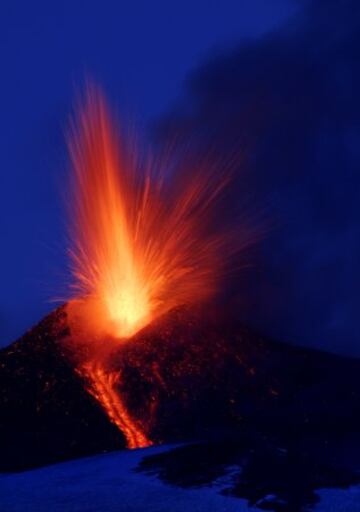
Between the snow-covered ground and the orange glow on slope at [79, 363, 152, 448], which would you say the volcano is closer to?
the orange glow on slope at [79, 363, 152, 448]

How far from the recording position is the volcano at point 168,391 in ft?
41.9

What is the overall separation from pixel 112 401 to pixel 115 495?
599 cm

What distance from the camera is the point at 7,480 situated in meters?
8.91

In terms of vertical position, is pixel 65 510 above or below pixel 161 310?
below

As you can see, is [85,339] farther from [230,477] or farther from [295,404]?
[230,477]

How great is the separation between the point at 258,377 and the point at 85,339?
401 cm

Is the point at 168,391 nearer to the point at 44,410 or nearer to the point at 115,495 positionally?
the point at 44,410

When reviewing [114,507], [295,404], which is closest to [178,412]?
[295,404]

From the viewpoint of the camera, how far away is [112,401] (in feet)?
44.9

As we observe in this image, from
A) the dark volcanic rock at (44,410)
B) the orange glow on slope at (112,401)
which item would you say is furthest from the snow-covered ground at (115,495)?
the orange glow on slope at (112,401)

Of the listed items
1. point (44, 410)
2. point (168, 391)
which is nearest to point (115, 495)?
point (44, 410)

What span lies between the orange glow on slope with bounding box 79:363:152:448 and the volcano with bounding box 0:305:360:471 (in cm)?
3

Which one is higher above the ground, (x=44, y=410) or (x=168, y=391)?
(x=44, y=410)

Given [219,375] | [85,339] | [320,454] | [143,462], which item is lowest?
[320,454]
